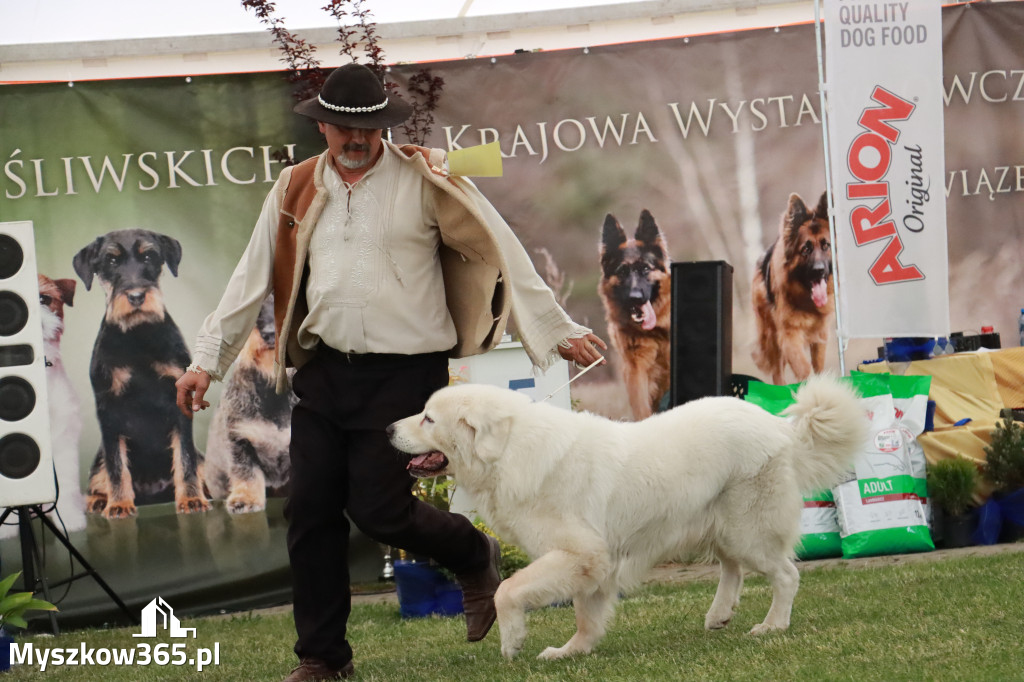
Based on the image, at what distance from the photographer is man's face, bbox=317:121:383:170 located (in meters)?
4.36

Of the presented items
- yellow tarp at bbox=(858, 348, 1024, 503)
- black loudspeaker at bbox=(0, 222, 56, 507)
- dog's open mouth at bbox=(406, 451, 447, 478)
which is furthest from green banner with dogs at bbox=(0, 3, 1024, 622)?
dog's open mouth at bbox=(406, 451, 447, 478)

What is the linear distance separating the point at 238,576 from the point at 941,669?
5.55m

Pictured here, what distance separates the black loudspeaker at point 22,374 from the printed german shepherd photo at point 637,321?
376cm

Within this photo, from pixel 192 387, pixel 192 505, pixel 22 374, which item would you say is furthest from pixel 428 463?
pixel 192 505

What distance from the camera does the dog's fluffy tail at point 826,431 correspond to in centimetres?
474

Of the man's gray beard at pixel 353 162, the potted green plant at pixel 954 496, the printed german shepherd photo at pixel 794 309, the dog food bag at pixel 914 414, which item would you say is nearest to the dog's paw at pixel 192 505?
the printed german shepherd photo at pixel 794 309

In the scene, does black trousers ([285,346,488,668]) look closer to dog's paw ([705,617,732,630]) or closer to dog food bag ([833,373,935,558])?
dog's paw ([705,617,732,630])

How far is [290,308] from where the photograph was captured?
4.40m

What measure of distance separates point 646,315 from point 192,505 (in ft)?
11.3

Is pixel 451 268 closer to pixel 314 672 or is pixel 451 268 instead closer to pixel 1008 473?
pixel 314 672

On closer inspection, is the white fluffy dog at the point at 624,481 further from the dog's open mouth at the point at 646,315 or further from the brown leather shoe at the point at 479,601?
the dog's open mouth at the point at 646,315

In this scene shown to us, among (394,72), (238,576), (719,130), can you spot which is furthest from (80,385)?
(719,130)

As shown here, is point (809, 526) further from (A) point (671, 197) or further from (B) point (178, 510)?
(B) point (178, 510)

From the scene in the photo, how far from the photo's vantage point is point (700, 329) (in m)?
7.14
